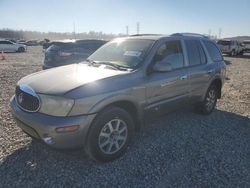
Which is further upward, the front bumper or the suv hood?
the suv hood

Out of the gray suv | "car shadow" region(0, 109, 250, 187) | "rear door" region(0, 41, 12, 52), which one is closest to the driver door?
the gray suv

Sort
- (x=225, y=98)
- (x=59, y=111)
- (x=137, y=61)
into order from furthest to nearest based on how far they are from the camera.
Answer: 1. (x=225, y=98)
2. (x=137, y=61)
3. (x=59, y=111)

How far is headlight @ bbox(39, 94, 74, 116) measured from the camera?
3234mm

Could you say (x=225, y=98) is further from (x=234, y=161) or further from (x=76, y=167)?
(x=76, y=167)

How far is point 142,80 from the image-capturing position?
4.01 metres

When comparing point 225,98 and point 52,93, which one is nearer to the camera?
point 52,93

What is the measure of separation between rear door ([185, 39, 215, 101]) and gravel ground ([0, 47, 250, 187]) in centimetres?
76

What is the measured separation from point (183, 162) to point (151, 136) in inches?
39.2

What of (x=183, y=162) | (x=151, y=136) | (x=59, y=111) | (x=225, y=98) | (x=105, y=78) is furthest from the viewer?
(x=225, y=98)

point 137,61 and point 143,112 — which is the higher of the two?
point 137,61

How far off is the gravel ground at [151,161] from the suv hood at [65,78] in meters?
0.88

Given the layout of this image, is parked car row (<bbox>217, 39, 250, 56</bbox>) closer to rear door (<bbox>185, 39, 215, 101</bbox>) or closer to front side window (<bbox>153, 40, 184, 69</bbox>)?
rear door (<bbox>185, 39, 215, 101</bbox>)

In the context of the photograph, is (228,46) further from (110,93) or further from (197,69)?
(110,93)

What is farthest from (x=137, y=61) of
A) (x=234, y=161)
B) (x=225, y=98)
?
(x=225, y=98)
